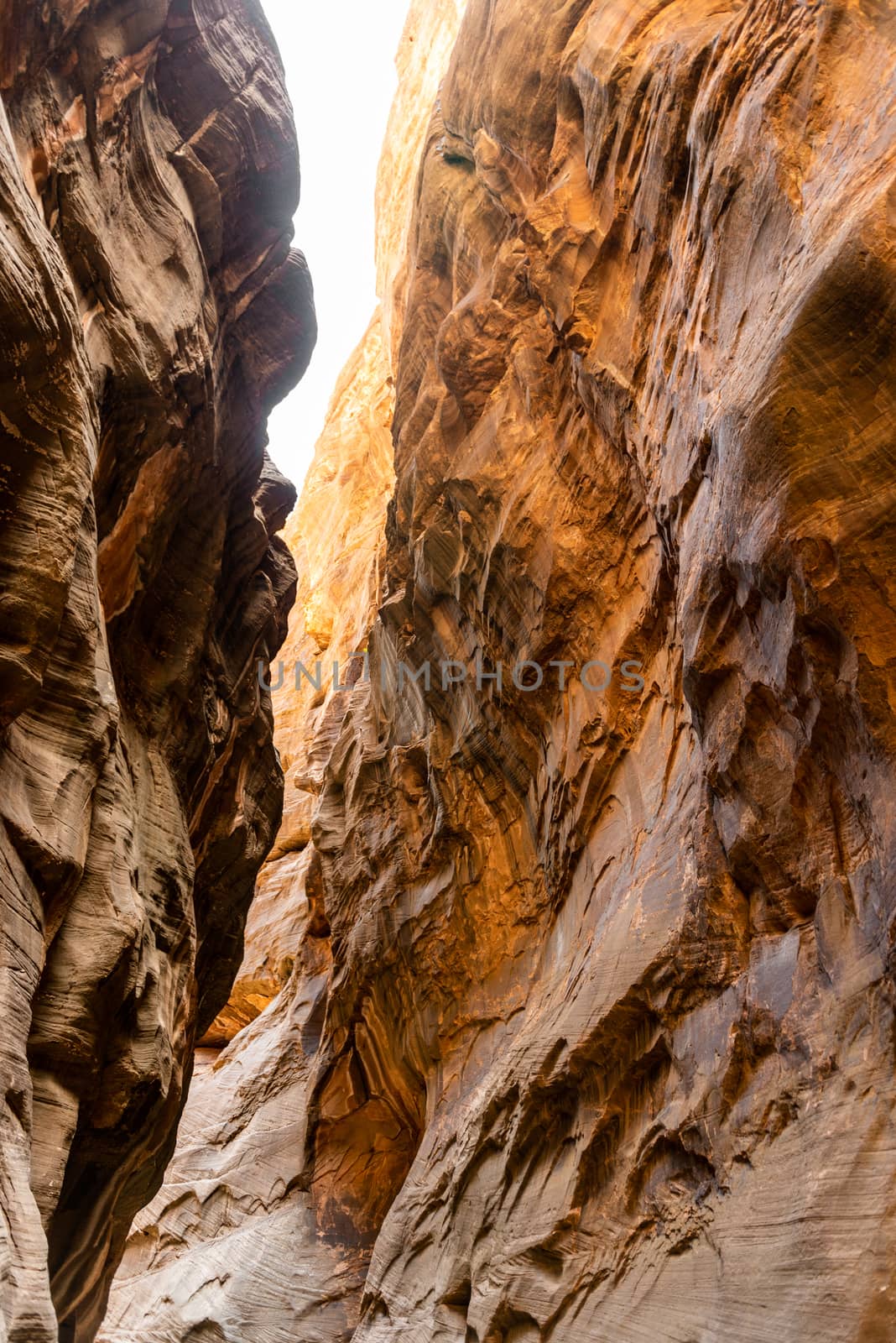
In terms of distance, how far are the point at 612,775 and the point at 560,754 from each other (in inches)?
36.3

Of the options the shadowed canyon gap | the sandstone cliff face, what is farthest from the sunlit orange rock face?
the sandstone cliff face

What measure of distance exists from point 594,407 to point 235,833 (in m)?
5.92

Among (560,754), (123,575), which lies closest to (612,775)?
(560,754)

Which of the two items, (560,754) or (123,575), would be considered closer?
(123,575)

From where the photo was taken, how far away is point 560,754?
949 cm

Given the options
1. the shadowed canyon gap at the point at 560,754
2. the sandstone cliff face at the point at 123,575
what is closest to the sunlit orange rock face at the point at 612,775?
the shadowed canyon gap at the point at 560,754

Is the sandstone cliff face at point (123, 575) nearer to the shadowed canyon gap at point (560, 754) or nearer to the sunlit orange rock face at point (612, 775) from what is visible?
the shadowed canyon gap at point (560, 754)

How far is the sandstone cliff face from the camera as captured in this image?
5445mm

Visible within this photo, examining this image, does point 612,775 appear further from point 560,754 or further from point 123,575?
point 123,575

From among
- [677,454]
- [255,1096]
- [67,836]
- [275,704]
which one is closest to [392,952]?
[255,1096]

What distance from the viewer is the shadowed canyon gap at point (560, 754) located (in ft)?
16.8

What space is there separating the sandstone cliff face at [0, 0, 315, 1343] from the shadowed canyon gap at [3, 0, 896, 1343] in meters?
0.06

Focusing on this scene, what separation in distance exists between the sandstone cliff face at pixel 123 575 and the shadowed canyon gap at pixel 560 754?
60mm

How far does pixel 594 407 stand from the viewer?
935 cm
